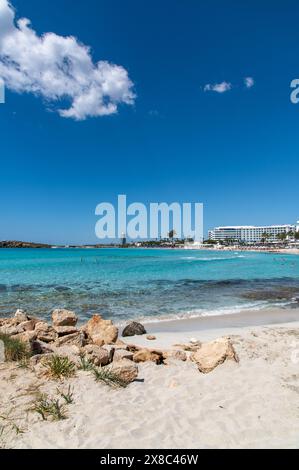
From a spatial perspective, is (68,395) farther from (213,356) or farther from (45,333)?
(45,333)

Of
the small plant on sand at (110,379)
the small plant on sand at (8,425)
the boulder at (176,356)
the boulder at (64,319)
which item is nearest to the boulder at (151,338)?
the boulder at (176,356)

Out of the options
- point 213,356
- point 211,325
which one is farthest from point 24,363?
point 211,325

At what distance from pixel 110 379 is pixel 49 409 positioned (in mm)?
1193

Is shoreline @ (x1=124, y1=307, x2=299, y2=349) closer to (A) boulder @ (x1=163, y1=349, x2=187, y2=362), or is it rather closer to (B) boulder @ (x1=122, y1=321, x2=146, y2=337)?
(B) boulder @ (x1=122, y1=321, x2=146, y2=337)

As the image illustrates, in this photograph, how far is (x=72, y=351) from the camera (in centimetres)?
632

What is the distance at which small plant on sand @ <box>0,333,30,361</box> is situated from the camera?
5.84 metres

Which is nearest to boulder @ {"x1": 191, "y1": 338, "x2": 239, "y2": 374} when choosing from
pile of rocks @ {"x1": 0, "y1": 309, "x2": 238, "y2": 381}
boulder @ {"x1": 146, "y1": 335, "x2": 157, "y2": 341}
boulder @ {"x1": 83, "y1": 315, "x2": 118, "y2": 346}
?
pile of rocks @ {"x1": 0, "y1": 309, "x2": 238, "y2": 381}

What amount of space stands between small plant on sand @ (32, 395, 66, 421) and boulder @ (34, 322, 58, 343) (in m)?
3.46

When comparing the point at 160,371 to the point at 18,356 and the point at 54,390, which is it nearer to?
the point at 54,390

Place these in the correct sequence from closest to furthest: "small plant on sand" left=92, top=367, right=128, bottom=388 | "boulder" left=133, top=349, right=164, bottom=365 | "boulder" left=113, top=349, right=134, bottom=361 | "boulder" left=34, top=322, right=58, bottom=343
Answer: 1. "small plant on sand" left=92, top=367, right=128, bottom=388
2. "boulder" left=113, top=349, right=134, bottom=361
3. "boulder" left=133, top=349, right=164, bottom=365
4. "boulder" left=34, top=322, right=58, bottom=343

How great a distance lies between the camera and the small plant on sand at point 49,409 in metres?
3.94

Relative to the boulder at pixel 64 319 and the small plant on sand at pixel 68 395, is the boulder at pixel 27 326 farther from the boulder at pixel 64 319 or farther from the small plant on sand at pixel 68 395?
the small plant on sand at pixel 68 395

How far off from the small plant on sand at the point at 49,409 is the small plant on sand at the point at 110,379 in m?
0.83

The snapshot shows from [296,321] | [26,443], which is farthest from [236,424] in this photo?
[296,321]
